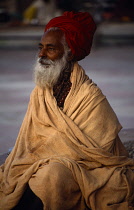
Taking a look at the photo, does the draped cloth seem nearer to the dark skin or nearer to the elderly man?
the elderly man

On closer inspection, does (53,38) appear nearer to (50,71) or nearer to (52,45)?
(52,45)

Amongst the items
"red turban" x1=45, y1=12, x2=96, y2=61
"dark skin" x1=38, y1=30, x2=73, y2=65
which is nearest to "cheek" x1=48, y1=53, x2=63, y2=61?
"dark skin" x1=38, y1=30, x2=73, y2=65

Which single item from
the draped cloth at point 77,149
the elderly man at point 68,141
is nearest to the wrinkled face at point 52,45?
the elderly man at point 68,141

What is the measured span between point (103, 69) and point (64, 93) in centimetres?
961

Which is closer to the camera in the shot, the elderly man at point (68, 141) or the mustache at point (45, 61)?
the elderly man at point (68, 141)

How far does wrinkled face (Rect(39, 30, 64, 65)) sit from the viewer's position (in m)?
4.45

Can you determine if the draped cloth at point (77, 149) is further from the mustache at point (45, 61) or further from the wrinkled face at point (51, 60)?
the mustache at point (45, 61)

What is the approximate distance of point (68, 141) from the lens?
4379 millimetres

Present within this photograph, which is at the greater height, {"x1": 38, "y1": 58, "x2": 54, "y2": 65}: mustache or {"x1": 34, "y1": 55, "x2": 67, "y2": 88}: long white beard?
{"x1": 38, "y1": 58, "x2": 54, "y2": 65}: mustache

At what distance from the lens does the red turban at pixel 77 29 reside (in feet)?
14.6

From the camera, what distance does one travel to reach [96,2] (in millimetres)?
19609

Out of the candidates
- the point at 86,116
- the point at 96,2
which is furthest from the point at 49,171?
the point at 96,2

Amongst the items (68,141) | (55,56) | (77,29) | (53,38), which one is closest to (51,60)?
(55,56)

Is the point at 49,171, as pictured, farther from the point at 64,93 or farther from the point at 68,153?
the point at 64,93
